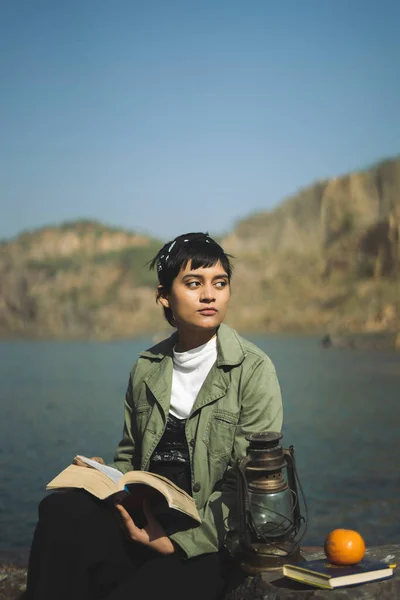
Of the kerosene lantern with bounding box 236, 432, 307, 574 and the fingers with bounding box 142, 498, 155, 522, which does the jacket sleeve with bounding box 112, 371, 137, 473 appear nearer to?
the fingers with bounding box 142, 498, 155, 522

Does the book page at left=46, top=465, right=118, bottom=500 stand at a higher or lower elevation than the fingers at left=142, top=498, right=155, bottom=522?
higher

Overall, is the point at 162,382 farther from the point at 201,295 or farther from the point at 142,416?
the point at 201,295

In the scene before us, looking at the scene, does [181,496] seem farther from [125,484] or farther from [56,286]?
[56,286]

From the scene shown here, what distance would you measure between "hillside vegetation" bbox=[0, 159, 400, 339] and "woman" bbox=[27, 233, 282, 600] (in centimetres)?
3203

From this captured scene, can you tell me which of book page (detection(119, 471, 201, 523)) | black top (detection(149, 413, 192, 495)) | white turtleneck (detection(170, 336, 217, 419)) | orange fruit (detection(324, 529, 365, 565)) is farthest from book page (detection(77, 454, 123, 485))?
orange fruit (detection(324, 529, 365, 565))

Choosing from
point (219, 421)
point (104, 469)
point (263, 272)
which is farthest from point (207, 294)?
point (263, 272)

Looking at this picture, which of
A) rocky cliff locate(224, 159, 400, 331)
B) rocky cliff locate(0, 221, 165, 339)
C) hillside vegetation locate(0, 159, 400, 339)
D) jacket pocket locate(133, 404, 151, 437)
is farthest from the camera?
rocky cliff locate(0, 221, 165, 339)

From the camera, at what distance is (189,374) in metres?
2.65

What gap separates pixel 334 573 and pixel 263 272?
161 feet

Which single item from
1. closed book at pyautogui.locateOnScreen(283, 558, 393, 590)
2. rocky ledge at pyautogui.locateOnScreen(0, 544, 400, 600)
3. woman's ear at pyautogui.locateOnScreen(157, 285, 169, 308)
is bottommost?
rocky ledge at pyautogui.locateOnScreen(0, 544, 400, 600)

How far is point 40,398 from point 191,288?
11465 millimetres

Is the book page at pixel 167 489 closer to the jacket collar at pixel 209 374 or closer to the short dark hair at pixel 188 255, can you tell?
the jacket collar at pixel 209 374

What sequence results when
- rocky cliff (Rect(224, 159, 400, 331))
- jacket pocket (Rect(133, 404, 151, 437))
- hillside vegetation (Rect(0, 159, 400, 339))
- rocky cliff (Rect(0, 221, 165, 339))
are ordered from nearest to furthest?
jacket pocket (Rect(133, 404, 151, 437)) < rocky cliff (Rect(224, 159, 400, 331)) < hillside vegetation (Rect(0, 159, 400, 339)) < rocky cliff (Rect(0, 221, 165, 339))

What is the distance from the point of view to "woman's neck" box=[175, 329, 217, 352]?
105 inches
